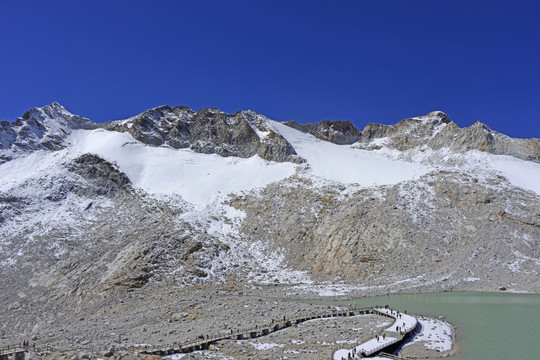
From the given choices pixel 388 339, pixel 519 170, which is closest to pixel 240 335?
pixel 388 339

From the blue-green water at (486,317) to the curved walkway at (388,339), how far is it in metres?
3.33

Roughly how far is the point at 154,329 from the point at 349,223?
3803 cm

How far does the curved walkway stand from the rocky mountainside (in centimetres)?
1563

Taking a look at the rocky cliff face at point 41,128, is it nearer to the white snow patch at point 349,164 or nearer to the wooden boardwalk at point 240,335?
the white snow patch at point 349,164

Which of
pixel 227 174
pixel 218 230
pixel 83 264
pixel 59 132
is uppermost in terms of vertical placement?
pixel 59 132

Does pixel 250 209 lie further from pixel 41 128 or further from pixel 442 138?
pixel 41 128

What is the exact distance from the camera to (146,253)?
5622 cm

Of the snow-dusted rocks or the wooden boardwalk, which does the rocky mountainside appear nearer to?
the snow-dusted rocks

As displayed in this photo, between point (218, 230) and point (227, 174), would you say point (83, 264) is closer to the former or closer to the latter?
point (218, 230)

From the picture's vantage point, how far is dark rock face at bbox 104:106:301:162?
97.8m

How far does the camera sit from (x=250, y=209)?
74.1 m

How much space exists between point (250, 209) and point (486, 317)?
44541mm

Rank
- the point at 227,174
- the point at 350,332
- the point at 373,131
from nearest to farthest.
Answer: the point at 350,332 → the point at 227,174 → the point at 373,131

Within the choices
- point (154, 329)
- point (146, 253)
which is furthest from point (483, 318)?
point (146, 253)
